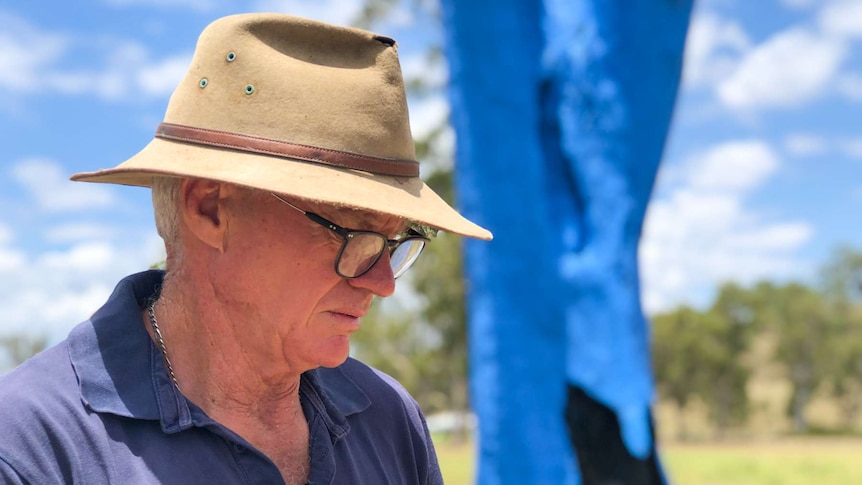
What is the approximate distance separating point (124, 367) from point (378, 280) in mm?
414

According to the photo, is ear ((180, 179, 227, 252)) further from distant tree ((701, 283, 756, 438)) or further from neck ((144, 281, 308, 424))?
distant tree ((701, 283, 756, 438))

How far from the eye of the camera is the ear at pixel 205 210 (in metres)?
1.52

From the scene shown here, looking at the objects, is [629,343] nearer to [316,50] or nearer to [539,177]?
[539,177]

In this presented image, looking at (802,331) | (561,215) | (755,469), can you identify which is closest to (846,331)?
(802,331)

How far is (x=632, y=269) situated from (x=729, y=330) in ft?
75.6

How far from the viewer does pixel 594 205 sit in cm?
495

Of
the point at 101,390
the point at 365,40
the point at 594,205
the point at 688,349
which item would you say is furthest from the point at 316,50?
the point at 688,349

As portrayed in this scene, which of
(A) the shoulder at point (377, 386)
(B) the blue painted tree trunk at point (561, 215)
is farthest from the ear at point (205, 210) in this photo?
(B) the blue painted tree trunk at point (561, 215)

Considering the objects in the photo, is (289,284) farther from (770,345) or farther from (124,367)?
(770,345)

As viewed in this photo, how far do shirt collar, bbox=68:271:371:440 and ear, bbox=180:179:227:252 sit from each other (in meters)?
0.17

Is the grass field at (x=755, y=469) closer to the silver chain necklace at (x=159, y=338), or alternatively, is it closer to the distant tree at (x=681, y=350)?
the distant tree at (x=681, y=350)

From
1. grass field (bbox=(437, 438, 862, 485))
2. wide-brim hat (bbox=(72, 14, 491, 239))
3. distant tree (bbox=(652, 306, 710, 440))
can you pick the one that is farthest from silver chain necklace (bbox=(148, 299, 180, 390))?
distant tree (bbox=(652, 306, 710, 440))

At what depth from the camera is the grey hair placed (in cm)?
155

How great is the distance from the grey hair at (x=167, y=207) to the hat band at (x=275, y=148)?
0.08m
